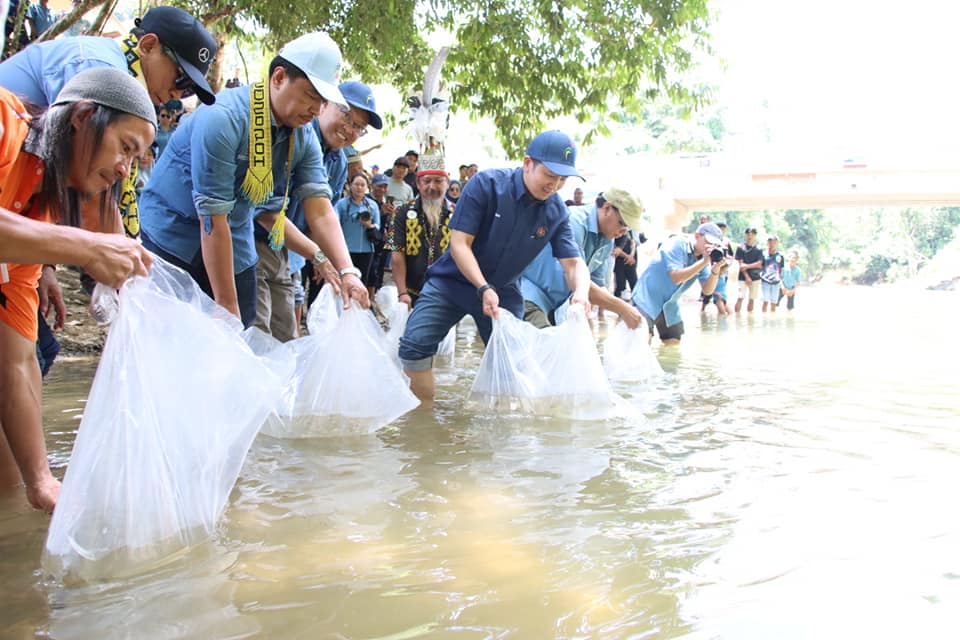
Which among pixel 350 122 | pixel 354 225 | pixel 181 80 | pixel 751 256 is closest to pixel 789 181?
pixel 751 256

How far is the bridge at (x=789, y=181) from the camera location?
2517 centimetres

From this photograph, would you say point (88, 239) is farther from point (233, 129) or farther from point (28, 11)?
point (28, 11)

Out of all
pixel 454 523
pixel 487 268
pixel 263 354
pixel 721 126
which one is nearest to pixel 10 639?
pixel 454 523

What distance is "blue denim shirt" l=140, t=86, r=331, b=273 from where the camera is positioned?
2799 millimetres

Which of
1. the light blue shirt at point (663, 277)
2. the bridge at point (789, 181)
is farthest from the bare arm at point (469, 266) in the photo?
the bridge at point (789, 181)

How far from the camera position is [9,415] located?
2.15 meters

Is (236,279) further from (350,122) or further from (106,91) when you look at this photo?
(106,91)

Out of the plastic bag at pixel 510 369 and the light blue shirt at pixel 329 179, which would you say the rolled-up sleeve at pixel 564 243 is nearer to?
the plastic bag at pixel 510 369

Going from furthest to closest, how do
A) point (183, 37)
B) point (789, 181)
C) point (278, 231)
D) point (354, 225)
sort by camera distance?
point (789, 181)
point (354, 225)
point (278, 231)
point (183, 37)

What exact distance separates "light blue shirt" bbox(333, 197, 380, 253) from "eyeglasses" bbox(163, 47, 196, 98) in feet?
16.0

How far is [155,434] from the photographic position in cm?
190

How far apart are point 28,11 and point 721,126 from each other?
42641mm

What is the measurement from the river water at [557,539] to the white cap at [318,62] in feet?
4.26

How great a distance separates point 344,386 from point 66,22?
10.2 ft
